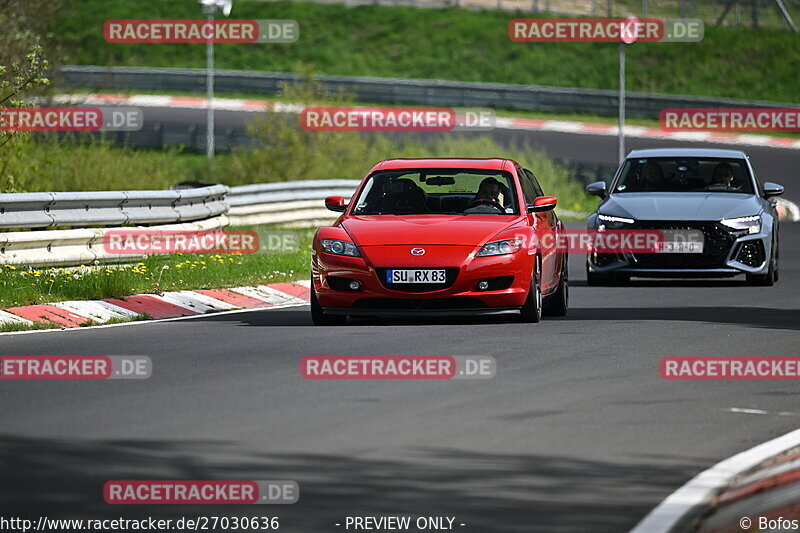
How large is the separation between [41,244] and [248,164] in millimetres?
18680

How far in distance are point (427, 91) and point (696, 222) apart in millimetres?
35497

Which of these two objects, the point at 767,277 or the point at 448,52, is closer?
the point at 767,277

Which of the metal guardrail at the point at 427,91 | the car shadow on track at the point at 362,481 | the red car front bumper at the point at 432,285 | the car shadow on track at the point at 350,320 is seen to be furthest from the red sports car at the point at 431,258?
the metal guardrail at the point at 427,91

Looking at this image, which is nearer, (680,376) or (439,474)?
(439,474)

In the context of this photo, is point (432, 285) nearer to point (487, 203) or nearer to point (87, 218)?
point (487, 203)

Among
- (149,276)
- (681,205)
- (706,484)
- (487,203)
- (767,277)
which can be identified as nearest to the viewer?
(706,484)

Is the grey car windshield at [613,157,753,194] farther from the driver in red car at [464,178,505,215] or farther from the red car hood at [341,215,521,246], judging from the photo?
the red car hood at [341,215,521,246]

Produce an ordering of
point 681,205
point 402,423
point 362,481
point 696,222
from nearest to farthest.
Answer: point 362,481
point 402,423
point 696,222
point 681,205

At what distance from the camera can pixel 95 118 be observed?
1449 inches

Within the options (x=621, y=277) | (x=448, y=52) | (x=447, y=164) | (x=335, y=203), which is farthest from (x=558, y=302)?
(x=448, y=52)

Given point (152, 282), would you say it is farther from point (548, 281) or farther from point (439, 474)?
point (439, 474)

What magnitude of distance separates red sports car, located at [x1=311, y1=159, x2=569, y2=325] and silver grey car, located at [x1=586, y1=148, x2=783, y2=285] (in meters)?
3.31

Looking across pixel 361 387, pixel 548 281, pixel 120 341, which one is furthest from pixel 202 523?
pixel 548 281

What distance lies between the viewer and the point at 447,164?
1584cm
